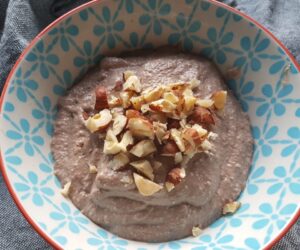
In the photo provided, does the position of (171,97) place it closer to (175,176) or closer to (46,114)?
(175,176)

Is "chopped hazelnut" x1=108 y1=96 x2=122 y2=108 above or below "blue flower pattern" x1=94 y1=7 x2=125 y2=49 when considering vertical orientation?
below

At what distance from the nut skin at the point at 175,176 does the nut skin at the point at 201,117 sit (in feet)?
0.68

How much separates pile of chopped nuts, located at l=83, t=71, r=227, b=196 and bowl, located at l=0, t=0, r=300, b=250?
221 millimetres

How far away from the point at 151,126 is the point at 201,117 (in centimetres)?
20

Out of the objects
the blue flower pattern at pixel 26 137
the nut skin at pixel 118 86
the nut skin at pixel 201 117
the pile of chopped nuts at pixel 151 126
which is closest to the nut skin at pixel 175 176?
the pile of chopped nuts at pixel 151 126

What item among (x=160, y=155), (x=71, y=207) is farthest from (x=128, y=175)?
(x=71, y=207)

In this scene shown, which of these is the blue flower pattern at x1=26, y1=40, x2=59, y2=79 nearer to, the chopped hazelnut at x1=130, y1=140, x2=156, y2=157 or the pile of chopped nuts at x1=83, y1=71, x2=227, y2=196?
the pile of chopped nuts at x1=83, y1=71, x2=227, y2=196

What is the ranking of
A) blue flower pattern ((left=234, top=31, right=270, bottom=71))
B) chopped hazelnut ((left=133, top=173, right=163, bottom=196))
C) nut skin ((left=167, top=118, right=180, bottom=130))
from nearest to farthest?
chopped hazelnut ((left=133, top=173, right=163, bottom=196)) < nut skin ((left=167, top=118, right=180, bottom=130)) < blue flower pattern ((left=234, top=31, right=270, bottom=71))

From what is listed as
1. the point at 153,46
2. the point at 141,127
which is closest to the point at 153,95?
the point at 141,127

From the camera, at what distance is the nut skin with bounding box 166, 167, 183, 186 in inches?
61.3

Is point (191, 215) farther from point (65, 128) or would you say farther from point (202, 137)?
point (65, 128)

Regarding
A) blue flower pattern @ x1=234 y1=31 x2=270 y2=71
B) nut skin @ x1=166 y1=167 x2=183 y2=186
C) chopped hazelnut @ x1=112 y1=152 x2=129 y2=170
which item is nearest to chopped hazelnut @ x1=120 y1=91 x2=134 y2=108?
chopped hazelnut @ x1=112 y1=152 x2=129 y2=170

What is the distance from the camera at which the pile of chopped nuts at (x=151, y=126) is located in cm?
157

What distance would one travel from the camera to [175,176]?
156 cm
